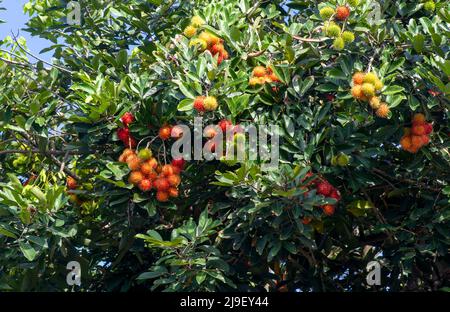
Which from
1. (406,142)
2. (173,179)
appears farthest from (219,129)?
(406,142)

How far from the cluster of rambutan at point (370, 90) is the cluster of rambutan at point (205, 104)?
0.66m

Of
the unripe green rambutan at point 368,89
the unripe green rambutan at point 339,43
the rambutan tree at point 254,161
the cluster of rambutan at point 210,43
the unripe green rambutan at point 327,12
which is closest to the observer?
the unripe green rambutan at point 368,89

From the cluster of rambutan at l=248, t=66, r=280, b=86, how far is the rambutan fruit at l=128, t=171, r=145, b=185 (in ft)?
2.38

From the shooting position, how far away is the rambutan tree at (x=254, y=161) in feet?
15.7

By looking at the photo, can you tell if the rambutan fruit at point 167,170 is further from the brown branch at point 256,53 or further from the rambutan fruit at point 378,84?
the rambutan fruit at point 378,84

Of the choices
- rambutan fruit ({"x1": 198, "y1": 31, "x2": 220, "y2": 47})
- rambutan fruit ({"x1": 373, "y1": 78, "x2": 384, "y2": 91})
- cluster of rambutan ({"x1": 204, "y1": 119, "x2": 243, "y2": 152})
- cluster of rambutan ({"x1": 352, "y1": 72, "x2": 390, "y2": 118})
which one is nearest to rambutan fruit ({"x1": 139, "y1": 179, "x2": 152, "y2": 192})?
cluster of rambutan ({"x1": 204, "y1": 119, "x2": 243, "y2": 152})

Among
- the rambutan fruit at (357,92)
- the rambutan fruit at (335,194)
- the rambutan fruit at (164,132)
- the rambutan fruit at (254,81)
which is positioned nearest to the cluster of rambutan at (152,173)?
the rambutan fruit at (164,132)

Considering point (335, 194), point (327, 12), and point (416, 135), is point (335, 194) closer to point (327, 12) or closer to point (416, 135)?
point (416, 135)

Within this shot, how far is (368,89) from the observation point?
4.67m

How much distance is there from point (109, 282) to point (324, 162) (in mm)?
1502

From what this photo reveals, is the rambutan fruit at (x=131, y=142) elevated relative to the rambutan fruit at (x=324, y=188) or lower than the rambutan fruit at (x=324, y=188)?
elevated

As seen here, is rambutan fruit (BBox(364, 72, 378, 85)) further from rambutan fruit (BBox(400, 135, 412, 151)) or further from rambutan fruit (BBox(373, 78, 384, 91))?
rambutan fruit (BBox(400, 135, 412, 151))

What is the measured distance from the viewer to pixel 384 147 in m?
5.28

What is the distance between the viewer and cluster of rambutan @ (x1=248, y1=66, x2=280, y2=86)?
5.04 m
